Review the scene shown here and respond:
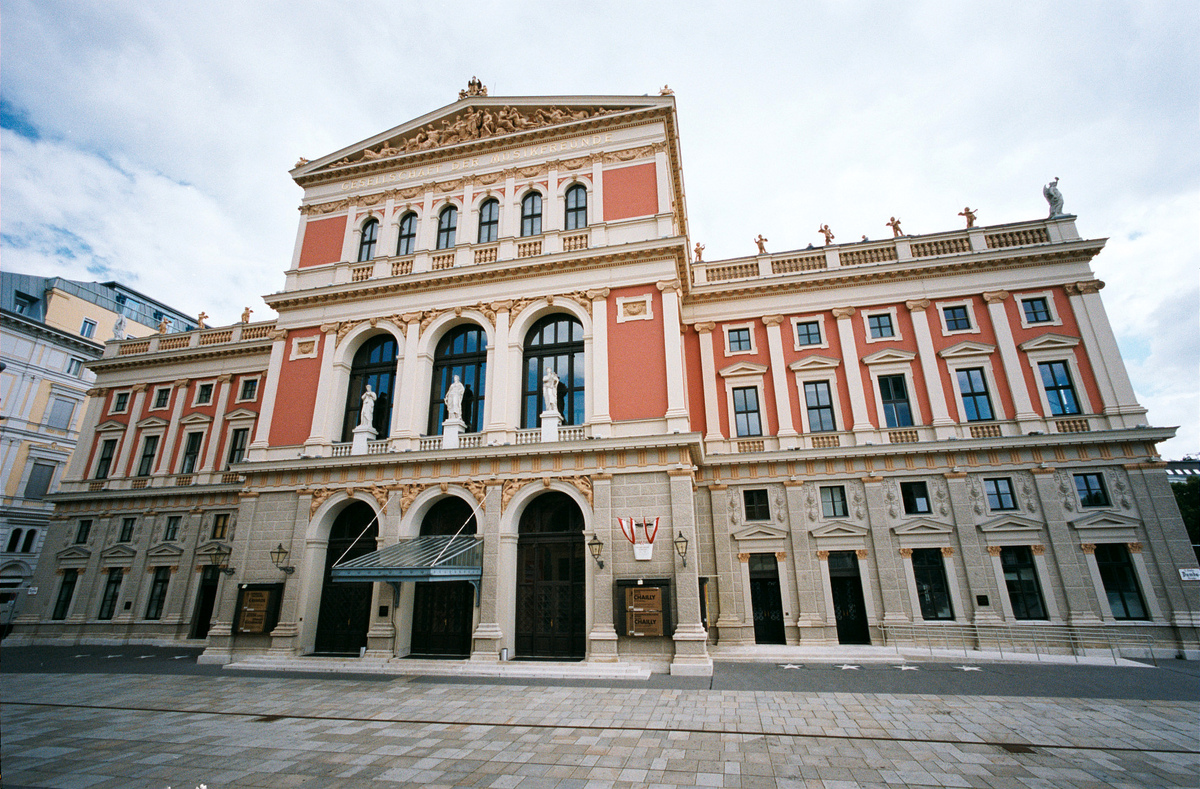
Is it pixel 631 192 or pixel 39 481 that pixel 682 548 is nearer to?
pixel 631 192

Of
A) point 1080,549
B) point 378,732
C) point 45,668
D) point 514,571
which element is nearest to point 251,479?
point 45,668

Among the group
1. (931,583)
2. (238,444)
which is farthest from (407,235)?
(931,583)

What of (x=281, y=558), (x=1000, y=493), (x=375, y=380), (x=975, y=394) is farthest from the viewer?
(x=375, y=380)

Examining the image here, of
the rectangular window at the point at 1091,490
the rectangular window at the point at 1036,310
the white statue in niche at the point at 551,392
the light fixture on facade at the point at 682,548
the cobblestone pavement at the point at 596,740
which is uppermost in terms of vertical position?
the rectangular window at the point at 1036,310

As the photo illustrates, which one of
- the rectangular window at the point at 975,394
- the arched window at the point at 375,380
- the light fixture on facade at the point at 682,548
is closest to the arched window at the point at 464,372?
the arched window at the point at 375,380

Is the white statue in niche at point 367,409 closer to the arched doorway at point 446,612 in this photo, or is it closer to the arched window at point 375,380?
the arched window at point 375,380

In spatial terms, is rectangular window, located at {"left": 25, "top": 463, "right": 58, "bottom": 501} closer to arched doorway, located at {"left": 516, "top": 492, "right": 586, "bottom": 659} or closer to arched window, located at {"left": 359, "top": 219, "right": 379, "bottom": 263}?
arched window, located at {"left": 359, "top": 219, "right": 379, "bottom": 263}

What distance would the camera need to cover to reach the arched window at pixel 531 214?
23.2m

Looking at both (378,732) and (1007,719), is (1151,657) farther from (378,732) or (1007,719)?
(378,732)

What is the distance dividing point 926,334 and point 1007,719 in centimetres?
1598

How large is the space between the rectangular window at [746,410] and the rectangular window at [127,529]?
101 ft

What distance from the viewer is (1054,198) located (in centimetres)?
2306

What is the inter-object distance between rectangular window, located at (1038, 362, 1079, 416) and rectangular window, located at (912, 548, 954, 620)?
7314 mm

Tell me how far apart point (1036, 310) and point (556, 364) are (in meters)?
19.5
